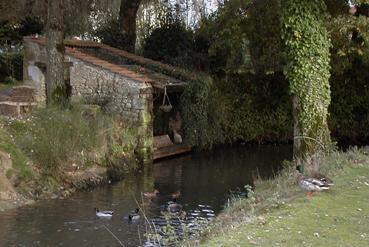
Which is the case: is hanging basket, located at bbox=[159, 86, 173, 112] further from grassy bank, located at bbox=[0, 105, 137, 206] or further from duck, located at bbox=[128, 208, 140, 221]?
duck, located at bbox=[128, 208, 140, 221]

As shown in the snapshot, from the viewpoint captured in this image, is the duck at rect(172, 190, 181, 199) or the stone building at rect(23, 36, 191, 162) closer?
the duck at rect(172, 190, 181, 199)

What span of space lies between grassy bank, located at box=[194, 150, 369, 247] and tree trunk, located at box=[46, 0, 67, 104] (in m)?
8.74

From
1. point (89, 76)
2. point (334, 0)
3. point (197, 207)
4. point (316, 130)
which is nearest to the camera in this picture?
point (197, 207)

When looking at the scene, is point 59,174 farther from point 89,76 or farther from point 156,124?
point 156,124

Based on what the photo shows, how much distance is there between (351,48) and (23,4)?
457 inches

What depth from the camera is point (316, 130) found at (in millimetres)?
15031

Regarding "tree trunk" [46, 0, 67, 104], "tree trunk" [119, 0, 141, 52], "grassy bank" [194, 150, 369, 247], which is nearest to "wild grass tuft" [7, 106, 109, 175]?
"tree trunk" [46, 0, 67, 104]

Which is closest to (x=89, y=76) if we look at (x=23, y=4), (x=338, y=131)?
(x=23, y=4)

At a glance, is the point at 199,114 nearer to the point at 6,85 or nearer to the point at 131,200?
the point at 6,85

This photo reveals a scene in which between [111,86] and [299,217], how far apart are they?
1236 cm

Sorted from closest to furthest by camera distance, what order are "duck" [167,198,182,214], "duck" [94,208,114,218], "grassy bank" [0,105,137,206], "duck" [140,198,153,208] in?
1. "duck" [94,208,114,218]
2. "duck" [167,198,182,214]
3. "duck" [140,198,153,208]
4. "grassy bank" [0,105,137,206]

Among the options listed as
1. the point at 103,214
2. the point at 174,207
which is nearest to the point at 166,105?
the point at 174,207

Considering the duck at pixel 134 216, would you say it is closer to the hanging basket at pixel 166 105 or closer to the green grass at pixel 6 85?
the hanging basket at pixel 166 105

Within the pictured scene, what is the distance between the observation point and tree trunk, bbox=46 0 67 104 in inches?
720
